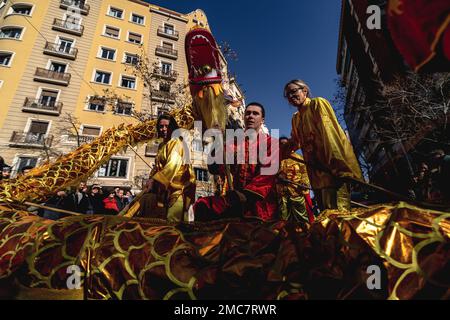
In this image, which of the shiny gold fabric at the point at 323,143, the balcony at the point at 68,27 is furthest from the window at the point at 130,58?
the shiny gold fabric at the point at 323,143

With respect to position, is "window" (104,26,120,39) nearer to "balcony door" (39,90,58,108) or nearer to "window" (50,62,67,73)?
"window" (50,62,67,73)

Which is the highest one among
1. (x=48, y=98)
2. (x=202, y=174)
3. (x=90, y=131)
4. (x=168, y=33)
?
(x=168, y=33)

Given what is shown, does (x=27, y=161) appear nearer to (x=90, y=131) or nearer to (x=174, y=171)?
(x=90, y=131)

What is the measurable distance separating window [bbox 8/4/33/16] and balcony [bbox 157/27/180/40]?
35.6 feet

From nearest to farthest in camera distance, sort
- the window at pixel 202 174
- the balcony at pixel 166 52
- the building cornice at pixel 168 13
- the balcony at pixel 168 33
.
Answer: the window at pixel 202 174 → the balcony at pixel 166 52 → the balcony at pixel 168 33 → the building cornice at pixel 168 13

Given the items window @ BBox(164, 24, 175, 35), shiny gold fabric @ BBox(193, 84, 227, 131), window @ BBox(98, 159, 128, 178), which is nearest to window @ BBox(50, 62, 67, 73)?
window @ BBox(98, 159, 128, 178)

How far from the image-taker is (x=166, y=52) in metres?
21.7

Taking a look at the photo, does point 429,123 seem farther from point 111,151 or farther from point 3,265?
point 3,265

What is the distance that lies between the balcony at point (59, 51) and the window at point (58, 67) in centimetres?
67

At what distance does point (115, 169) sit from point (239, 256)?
1753cm

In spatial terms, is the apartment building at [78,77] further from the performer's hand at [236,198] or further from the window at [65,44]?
the performer's hand at [236,198]

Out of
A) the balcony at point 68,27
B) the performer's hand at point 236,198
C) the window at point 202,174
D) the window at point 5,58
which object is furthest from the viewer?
the balcony at point 68,27

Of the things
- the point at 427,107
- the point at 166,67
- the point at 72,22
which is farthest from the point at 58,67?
the point at 427,107

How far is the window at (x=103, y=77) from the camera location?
62.3 ft
